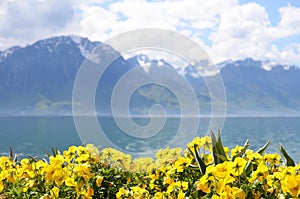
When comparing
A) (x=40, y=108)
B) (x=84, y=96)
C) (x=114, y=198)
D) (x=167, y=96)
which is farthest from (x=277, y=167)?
(x=40, y=108)

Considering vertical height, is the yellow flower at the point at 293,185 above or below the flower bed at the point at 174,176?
below

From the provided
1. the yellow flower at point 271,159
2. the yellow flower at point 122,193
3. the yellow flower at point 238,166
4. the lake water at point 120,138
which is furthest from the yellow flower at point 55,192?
the yellow flower at point 271,159

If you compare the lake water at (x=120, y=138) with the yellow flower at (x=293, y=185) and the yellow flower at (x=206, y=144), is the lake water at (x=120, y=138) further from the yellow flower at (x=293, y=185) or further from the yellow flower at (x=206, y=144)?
the yellow flower at (x=293, y=185)

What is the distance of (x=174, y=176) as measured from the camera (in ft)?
9.53

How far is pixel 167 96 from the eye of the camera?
16200 cm

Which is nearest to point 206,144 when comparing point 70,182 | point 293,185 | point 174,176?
point 174,176

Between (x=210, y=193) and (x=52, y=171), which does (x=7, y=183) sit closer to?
(x=52, y=171)

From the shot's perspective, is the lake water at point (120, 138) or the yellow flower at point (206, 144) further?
the lake water at point (120, 138)

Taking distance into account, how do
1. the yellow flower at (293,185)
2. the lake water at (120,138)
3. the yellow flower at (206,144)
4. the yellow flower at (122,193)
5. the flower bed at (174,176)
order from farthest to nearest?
the lake water at (120,138), the yellow flower at (206,144), the yellow flower at (122,193), the flower bed at (174,176), the yellow flower at (293,185)

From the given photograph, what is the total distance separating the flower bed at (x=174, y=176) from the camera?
199 cm

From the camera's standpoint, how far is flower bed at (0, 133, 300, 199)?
199 cm

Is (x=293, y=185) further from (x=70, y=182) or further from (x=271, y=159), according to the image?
(x=70, y=182)

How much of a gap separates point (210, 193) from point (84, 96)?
305 centimetres

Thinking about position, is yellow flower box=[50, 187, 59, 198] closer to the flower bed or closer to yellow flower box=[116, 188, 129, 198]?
the flower bed
